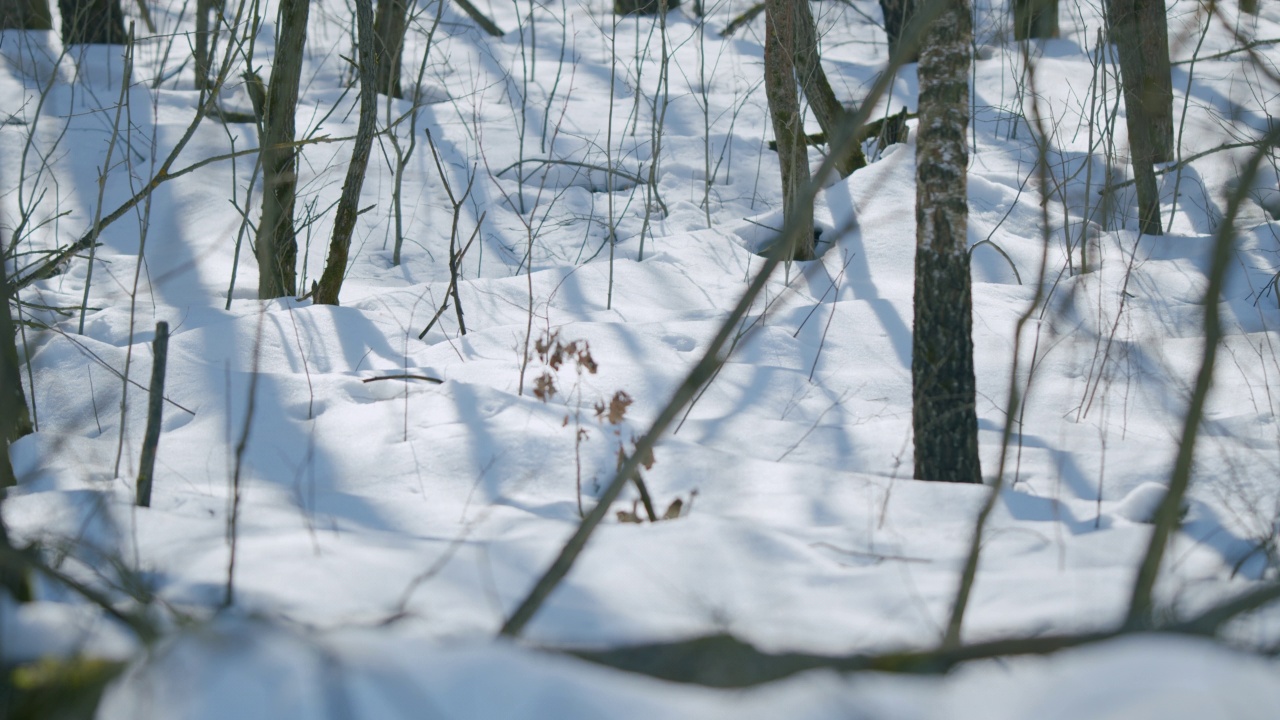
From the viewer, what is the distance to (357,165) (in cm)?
479

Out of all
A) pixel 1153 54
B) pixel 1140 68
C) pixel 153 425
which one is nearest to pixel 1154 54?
pixel 1153 54

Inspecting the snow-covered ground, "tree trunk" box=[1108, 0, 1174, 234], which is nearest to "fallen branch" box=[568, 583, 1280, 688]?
the snow-covered ground

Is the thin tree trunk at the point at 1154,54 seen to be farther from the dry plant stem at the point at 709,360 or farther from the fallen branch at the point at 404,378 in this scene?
the dry plant stem at the point at 709,360

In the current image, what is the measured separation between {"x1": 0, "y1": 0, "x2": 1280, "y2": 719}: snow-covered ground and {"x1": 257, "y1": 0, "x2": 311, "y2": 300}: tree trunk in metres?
0.16

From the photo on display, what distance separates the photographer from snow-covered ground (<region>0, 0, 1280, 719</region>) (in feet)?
4.16

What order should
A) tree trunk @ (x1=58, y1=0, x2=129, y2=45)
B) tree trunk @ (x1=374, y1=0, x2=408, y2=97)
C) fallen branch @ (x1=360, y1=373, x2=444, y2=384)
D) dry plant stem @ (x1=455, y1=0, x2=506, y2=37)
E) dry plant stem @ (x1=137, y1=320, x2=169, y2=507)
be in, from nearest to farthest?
dry plant stem @ (x1=137, y1=320, x2=169, y2=507), fallen branch @ (x1=360, y1=373, x2=444, y2=384), tree trunk @ (x1=374, y1=0, x2=408, y2=97), tree trunk @ (x1=58, y1=0, x2=129, y2=45), dry plant stem @ (x1=455, y1=0, x2=506, y2=37)

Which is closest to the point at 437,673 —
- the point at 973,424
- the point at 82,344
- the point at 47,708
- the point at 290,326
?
the point at 47,708

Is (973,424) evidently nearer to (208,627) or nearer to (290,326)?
(208,627)

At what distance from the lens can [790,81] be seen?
5473 mm

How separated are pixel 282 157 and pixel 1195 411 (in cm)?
442

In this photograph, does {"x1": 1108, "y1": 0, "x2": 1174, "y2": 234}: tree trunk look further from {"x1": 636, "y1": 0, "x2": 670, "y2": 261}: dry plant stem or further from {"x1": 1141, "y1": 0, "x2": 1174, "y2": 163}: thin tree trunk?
{"x1": 636, "y1": 0, "x2": 670, "y2": 261}: dry plant stem

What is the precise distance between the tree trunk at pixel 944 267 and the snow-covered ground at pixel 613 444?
0.22 meters

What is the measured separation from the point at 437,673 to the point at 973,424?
6.76 feet

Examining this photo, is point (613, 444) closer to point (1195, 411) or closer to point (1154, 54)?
point (1195, 411)
